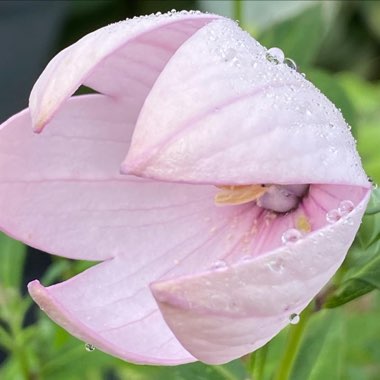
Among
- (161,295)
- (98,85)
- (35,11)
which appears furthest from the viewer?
(35,11)

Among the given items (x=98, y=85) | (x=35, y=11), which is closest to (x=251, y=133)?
(x=98, y=85)

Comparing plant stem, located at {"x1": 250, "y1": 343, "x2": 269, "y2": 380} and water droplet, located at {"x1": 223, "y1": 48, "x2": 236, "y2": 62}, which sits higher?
water droplet, located at {"x1": 223, "y1": 48, "x2": 236, "y2": 62}

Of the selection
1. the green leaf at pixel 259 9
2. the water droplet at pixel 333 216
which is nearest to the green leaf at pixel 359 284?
the water droplet at pixel 333 216

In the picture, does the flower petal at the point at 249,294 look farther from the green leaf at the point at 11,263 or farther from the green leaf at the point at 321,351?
the green leaf at the point at 11,263

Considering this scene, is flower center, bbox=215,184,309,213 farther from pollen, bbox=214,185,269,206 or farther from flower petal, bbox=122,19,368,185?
flower petal, bbox=122,19,368,185

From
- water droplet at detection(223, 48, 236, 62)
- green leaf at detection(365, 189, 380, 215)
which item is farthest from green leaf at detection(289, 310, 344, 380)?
water droplet at detection(223, 48, 236, 62)

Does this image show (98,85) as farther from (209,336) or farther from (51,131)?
(209,336)

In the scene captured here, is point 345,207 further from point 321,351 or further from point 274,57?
point 321,351
